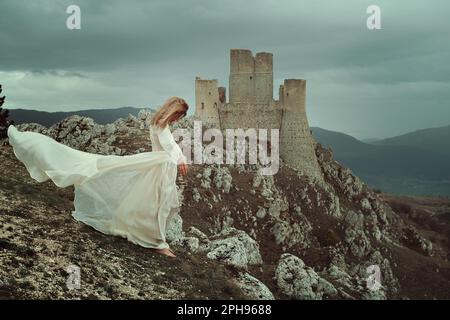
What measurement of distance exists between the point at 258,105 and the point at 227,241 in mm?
39102

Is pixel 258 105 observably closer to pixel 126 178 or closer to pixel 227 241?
pixel 227 241

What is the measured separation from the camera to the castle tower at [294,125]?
180 ft

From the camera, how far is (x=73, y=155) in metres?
11.9

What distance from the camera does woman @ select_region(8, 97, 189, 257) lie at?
1129 cm

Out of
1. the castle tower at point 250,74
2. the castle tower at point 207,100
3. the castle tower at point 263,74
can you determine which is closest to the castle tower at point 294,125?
the castle tower at point 263,74

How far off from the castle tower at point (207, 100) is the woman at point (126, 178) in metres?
42.4

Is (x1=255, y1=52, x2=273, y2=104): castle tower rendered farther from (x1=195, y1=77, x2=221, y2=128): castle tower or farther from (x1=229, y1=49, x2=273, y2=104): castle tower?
(x1=195, y1=77, x2=221, y2=128): castle tower

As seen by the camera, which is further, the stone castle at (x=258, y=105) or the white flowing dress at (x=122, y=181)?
the stone castle at (x=258, y=105)

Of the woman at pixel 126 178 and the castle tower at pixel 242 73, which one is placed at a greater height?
the castle tower at pixel 242 73
